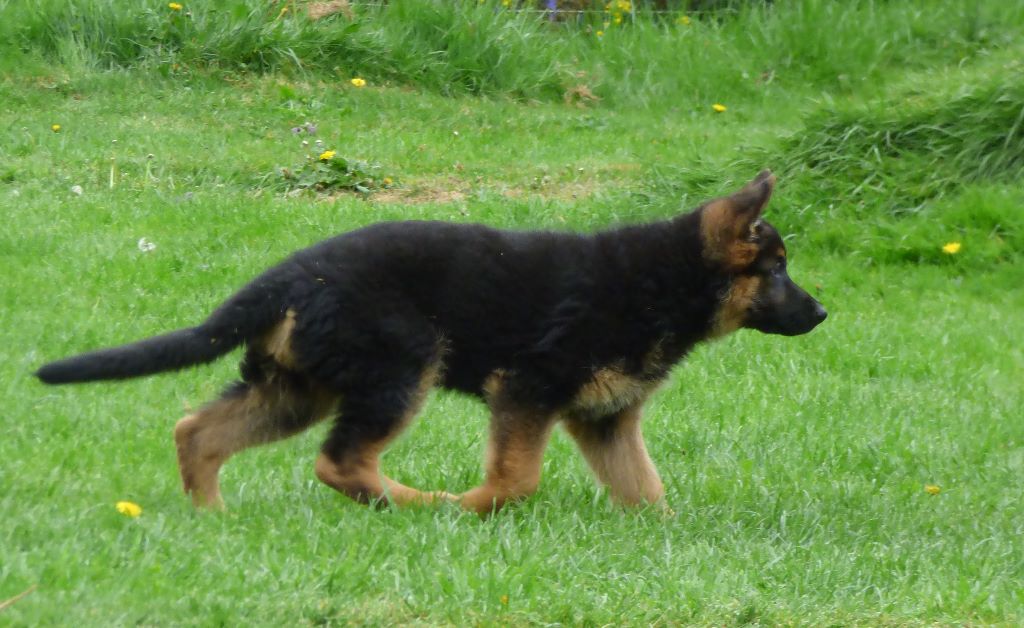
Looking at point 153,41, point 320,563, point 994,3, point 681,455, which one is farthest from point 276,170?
→ point 994,3

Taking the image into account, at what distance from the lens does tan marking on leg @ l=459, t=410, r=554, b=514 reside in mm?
5324

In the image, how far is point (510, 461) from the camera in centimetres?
533

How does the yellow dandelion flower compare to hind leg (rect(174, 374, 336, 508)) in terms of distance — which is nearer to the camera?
the yellow dandelion flower

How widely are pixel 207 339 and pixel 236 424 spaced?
0.37m

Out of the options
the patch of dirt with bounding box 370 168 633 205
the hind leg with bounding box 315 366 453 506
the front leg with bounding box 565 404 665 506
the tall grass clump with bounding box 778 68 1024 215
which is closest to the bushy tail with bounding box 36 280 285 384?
the hind leg with bounding box 315 366 453 506

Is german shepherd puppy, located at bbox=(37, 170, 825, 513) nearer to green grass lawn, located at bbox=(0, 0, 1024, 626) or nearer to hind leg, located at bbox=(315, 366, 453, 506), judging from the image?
hind leg, located at bbox=(315, 366, 453, 506)

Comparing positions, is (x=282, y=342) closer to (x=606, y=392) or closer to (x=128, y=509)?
(x=128, y=509)

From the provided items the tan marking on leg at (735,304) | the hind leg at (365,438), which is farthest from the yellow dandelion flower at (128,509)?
the tan marking on leg at (735,304)

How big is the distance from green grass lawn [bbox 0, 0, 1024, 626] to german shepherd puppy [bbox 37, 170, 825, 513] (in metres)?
0.24

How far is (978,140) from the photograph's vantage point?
1104cm

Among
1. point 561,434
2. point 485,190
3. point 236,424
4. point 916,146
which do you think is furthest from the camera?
point 916,146

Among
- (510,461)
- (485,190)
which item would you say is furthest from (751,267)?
(485,190)

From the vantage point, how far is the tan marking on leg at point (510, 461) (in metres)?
5.32

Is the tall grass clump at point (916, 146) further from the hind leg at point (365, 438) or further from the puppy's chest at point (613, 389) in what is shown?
the hind leg at point (365, 438)
